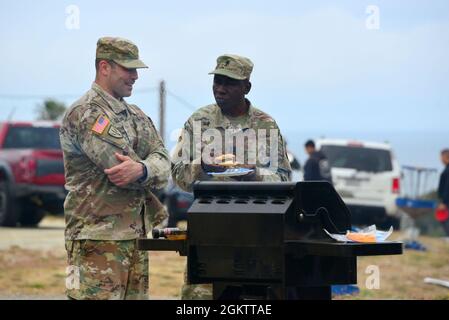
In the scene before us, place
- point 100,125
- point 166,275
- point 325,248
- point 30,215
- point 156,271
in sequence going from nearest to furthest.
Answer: point 325,248
point 100,125
point 166,275
point 156,271
point 30,215

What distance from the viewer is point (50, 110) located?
33156 millimetres

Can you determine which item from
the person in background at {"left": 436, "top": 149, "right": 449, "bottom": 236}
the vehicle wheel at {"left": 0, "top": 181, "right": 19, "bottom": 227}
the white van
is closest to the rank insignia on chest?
the person in background at {"left": 436, "top": 149, "right": 449, "bottom": 236}

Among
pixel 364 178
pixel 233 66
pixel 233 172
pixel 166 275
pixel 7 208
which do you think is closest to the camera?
pixel 233 172

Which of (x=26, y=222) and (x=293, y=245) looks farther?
(x=26, y=222)

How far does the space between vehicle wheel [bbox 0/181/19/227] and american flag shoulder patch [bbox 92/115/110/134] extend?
13130mm

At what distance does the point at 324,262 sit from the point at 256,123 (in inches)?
58.9

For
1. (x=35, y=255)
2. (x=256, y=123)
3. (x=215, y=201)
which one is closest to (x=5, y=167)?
(x=35, y=255)

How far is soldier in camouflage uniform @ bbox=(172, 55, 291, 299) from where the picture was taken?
7188 millimetres

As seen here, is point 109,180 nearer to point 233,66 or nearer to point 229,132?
point 229,132

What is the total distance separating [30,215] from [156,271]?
24.3ft

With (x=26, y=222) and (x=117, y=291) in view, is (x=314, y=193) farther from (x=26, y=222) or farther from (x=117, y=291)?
(x=26, y=222)

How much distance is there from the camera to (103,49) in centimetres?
682

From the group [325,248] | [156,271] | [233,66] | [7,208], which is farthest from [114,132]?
[7,208]

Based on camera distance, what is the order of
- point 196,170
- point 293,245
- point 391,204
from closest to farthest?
1. point 293,245
2. point 196,170
3. point 391,204
